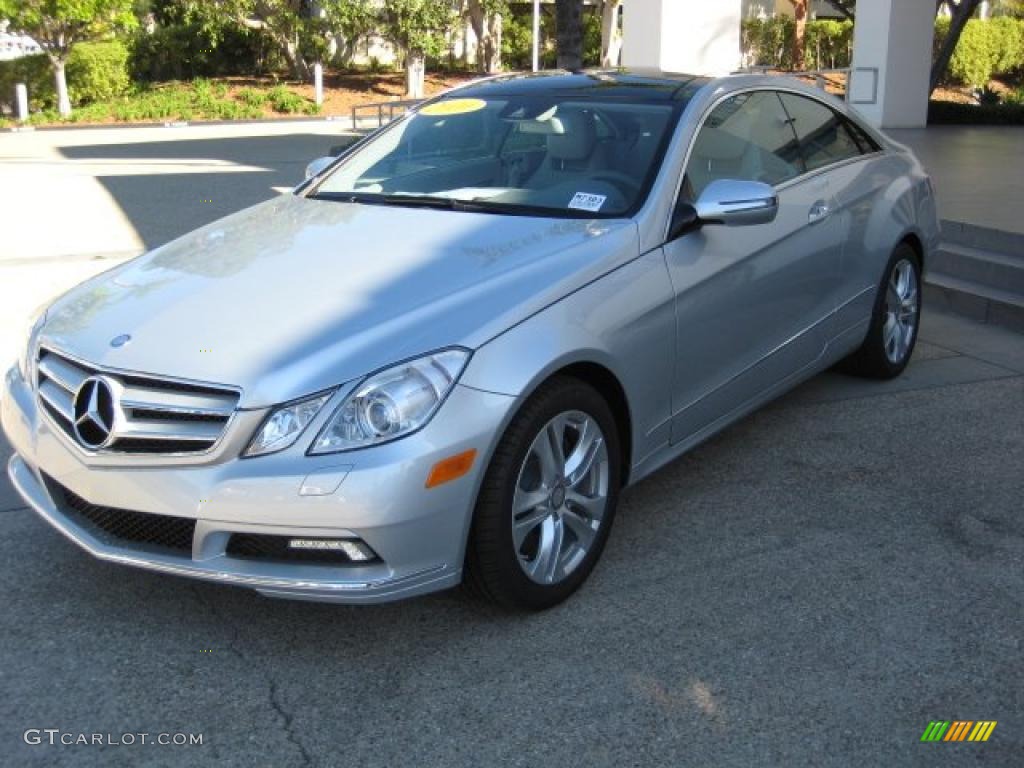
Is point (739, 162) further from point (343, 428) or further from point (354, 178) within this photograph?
point (343, 428)

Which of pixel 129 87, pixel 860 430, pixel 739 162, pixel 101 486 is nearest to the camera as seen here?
pixel 101 486

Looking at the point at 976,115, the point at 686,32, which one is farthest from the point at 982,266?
the point at 976,115

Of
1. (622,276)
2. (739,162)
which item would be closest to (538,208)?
(622,276)

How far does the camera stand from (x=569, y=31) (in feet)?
41.4

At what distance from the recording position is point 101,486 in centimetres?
333

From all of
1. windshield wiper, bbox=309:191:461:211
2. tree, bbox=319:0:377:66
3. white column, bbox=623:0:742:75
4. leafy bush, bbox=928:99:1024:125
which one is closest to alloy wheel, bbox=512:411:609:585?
windshield wiper, bbox=309:191:461:211

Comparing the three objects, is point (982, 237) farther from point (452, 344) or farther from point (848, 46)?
point (848, 46)

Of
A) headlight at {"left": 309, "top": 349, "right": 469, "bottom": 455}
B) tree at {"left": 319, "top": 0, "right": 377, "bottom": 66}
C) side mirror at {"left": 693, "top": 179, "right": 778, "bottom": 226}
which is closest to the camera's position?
headlight at {"left": 309, "top": 349, "right": 469, "bottom": 455}

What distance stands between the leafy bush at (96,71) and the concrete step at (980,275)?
24750mm

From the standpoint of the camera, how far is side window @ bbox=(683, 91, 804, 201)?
446 cm

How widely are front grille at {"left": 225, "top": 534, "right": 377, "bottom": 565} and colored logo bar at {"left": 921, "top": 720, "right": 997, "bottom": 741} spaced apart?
5.08 ft

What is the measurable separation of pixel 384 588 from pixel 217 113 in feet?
84.2

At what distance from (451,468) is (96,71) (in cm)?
2814

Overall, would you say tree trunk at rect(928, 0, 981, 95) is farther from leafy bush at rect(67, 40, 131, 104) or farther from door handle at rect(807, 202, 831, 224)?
leafy bush at rect(67, 40, 131, 104)
